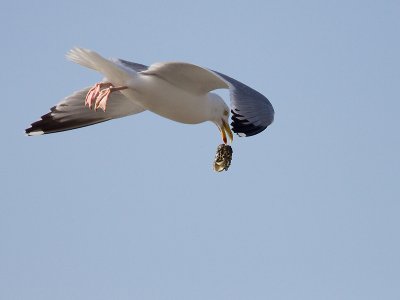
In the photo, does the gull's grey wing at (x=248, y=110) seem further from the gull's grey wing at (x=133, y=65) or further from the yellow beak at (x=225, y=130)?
the gull's grey wing at (x=133, y=65)

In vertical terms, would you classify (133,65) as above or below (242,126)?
above

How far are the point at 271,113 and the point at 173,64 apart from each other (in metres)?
0.89

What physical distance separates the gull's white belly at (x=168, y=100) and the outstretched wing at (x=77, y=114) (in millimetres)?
1030

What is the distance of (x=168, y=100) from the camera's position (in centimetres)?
988

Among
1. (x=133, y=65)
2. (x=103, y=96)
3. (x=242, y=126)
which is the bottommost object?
(x=242, y=126)

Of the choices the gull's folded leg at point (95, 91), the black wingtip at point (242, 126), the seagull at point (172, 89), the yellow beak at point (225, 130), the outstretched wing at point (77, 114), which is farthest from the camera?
the outstretched wing at point (77, 114)

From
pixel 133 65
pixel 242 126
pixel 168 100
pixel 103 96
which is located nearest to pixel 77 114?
pixel 133 65

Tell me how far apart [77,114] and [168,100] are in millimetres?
1620

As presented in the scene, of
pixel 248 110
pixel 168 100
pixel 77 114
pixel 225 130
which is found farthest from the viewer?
pixel 77 114

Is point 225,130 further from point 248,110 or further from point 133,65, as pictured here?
point 248,110

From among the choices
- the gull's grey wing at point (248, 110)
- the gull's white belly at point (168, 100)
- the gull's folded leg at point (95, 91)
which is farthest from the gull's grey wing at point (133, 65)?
the gull's grey wing at point (248, 110)

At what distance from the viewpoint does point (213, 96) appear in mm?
10227

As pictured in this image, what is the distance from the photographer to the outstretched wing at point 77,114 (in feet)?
36.3

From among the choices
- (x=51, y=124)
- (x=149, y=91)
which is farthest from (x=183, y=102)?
(x=51, y=124)
